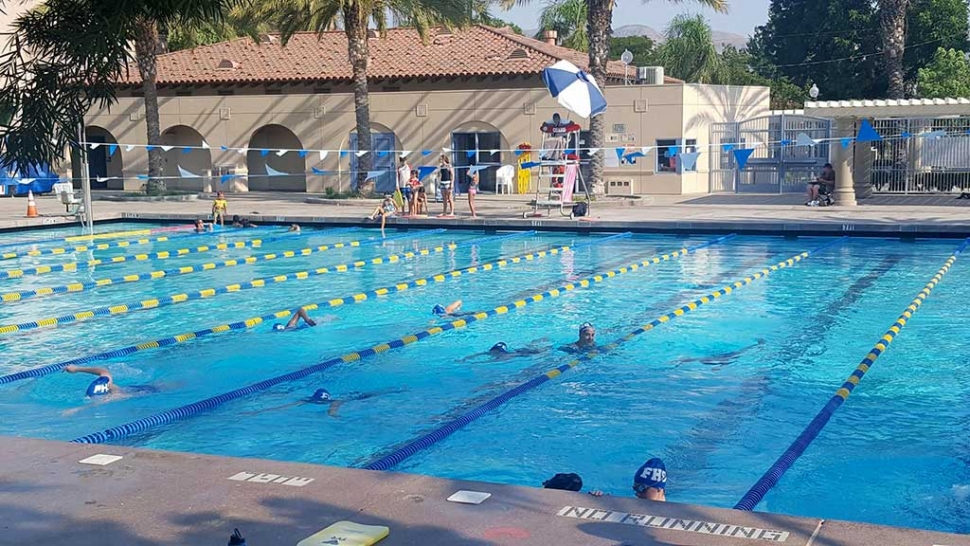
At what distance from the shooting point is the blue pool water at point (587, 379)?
773 cm

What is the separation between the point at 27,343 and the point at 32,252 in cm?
894

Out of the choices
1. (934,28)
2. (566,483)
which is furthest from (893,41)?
(566,483)

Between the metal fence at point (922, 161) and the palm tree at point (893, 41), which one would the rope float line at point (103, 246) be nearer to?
the metal fence at point (922, 161)

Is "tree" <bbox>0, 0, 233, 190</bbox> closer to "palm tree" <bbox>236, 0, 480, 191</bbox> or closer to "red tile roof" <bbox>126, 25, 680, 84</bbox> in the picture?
"palm tree" <bbox>236, 0, 480, 191</bbox>

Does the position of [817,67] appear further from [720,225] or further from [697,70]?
[720,225]

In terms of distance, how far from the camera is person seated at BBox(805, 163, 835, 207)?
24484mm

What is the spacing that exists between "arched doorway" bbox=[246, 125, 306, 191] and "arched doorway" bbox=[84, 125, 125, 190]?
464 cm

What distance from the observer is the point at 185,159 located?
35562mm

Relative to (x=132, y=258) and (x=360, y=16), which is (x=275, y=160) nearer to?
(x=360, y=16)

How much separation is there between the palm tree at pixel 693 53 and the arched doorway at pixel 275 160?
21.9 meters

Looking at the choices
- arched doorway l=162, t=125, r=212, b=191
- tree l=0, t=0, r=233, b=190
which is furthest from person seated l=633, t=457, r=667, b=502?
arched doorway l=162, t=125, r=212, b=191

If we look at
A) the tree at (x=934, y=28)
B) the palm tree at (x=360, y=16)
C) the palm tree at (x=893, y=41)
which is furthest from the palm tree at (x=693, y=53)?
the palm tree at (x=360, y=16)

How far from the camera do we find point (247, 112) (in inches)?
1336

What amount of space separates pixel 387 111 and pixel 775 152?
11.4 meters
